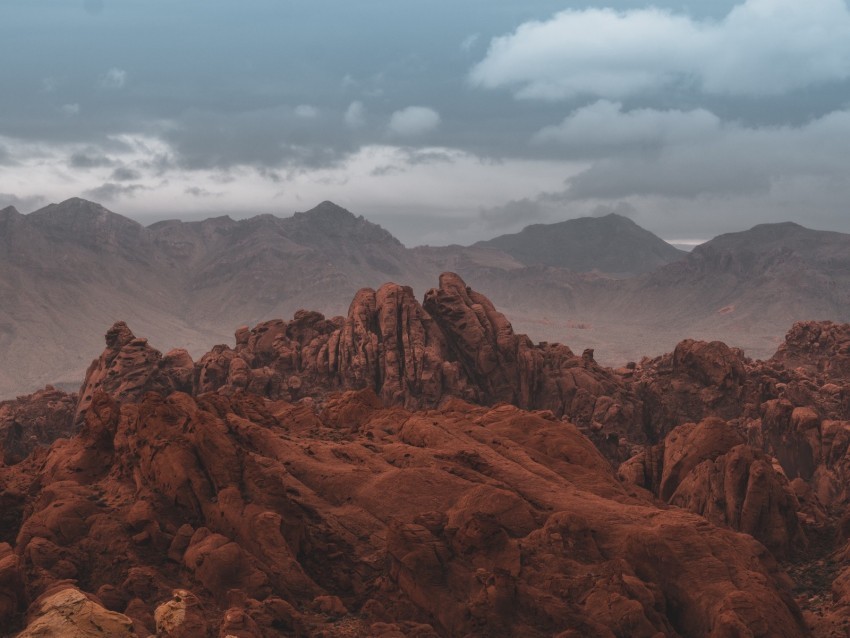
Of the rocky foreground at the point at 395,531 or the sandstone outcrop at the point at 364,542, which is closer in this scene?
the rocky foreground at the point at 395,531

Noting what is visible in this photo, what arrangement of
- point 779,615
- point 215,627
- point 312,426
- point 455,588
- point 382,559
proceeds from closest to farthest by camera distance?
point 215,627
point 779,615
point 455,588
point 382,559
point 312,426

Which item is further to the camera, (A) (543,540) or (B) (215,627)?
(A) (543,540)

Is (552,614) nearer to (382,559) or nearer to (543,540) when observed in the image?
(543,540)

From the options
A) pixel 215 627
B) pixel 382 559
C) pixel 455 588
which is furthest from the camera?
pixel 382 559

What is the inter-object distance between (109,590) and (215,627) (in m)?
5.31

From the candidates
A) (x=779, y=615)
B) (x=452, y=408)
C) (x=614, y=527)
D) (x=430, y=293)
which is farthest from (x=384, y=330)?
(x=779, y=615)

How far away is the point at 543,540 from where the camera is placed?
116 feet

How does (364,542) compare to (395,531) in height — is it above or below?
below

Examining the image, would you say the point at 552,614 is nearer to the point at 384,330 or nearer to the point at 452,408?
the point at 452,408

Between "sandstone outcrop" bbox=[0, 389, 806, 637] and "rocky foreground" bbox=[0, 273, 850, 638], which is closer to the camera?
"rocky foreground" bbox=[0, 273, 850, 638]

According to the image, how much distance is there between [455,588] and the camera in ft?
111

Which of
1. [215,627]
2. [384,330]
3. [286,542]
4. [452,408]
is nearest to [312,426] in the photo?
[452,408]

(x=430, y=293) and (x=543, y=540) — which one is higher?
(x=430, y=293)

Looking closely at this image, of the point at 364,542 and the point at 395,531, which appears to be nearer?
the point at 395,531
